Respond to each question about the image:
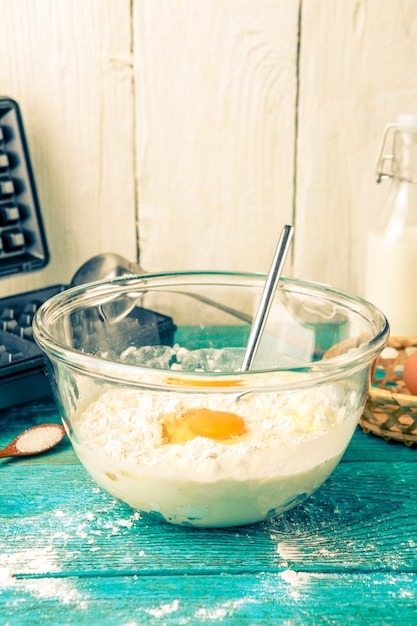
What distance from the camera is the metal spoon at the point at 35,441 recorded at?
0.98 metres

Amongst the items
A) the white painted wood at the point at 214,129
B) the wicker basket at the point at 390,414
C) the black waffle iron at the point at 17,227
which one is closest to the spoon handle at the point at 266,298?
the wicker basket at the point at 390,414

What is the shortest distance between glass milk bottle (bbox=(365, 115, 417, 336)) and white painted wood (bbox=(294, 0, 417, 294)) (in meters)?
0.13

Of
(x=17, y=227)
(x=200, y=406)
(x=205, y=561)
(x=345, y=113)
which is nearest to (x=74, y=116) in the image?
(x=17, y=227)

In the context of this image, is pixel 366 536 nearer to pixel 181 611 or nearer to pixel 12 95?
pixel 181 611

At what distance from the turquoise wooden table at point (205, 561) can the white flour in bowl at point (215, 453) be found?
40 millimetres

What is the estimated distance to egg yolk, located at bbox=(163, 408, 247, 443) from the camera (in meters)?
0.79

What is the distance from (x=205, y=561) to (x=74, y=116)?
36.6 inches

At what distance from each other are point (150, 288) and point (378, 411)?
1.26ft

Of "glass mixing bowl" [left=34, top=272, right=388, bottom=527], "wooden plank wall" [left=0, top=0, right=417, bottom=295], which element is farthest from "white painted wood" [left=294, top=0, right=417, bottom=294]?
"glass mixing bowl" [left=34, top=272, right=388, bottom=527]

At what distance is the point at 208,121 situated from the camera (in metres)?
1.40

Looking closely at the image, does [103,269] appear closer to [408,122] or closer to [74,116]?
[74,116]

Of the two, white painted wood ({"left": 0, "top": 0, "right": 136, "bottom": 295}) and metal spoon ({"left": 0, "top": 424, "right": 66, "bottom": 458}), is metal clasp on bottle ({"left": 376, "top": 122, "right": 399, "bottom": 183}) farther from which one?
metal spoon ({"left": 0, "top": 424, "right": 66, "bottom": 458})

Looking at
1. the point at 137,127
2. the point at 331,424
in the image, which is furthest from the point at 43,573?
the point at 137,127

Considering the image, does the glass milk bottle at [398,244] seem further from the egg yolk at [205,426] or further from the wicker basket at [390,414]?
the egg yolk at [205,426]
